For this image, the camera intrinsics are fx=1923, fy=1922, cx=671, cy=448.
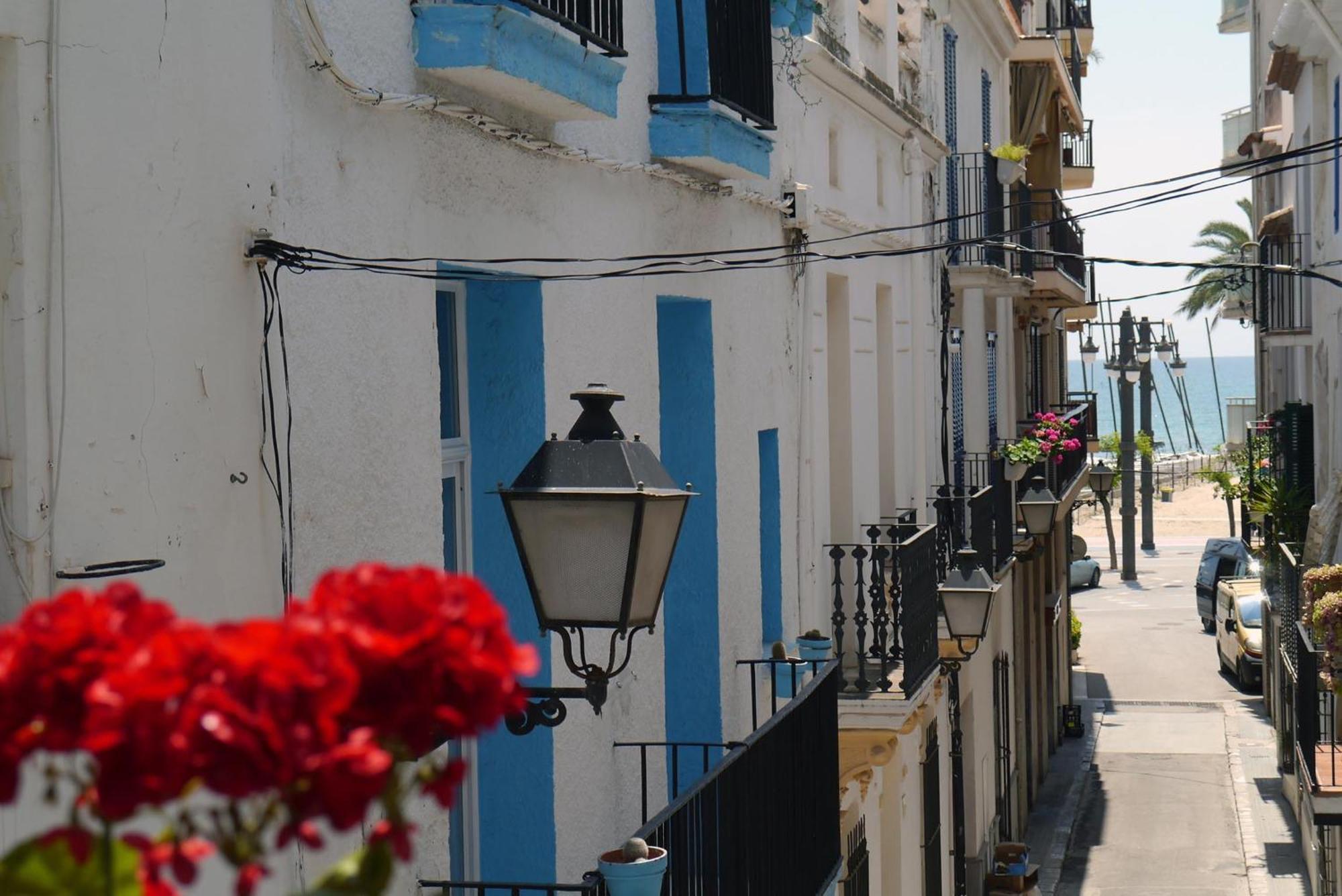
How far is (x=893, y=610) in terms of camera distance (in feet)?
38.3

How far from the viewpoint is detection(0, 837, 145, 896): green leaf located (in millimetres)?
1669

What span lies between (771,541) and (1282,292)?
15280 mm

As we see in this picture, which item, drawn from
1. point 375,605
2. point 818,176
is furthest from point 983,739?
point 375,605

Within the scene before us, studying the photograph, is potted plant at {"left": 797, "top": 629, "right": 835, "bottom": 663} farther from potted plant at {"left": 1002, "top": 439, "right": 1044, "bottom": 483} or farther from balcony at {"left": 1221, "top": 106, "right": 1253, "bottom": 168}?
balcony at {"left": 1221, "top": 106, "right": 1253, "bottom": 168}

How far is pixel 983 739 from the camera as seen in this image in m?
19.6

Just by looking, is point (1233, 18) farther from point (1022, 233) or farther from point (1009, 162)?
→ point (1009, 162)

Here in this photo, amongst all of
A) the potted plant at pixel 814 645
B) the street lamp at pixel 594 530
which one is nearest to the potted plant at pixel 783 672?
the potted plant at pixel 814 645

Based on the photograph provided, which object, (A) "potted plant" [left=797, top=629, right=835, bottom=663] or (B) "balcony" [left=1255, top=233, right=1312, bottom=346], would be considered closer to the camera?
→ (A) "potted plant" [left=797, top=629, right=835, bottom=663]

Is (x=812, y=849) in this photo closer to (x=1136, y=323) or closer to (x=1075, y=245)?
(x=1075, y=245)

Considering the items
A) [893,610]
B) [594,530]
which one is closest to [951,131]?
[893,610]

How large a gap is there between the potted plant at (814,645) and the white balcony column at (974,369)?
921 cm

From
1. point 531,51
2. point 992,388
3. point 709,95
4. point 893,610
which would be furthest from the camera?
point 992,388

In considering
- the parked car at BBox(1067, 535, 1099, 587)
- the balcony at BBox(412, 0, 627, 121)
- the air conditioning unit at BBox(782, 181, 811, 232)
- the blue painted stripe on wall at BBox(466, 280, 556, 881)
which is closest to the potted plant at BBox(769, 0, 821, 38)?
the air conditioning unit at BBox(782, 181, 811, 232)

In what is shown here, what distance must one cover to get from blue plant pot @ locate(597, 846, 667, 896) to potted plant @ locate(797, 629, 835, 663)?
4.89 m
